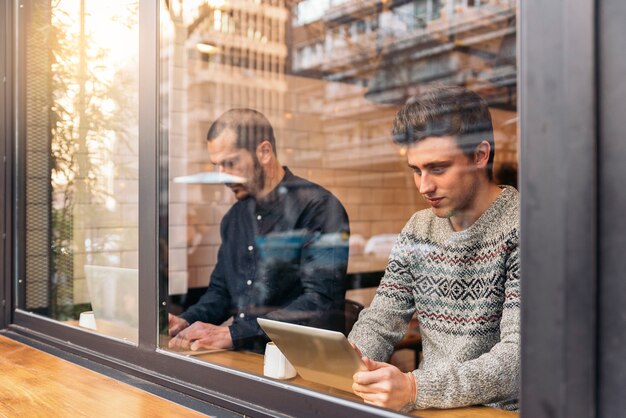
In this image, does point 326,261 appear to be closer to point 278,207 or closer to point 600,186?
point 278,207

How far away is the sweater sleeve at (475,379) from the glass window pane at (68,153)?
142cm

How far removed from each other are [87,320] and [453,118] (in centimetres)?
137

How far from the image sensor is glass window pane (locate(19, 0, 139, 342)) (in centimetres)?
247

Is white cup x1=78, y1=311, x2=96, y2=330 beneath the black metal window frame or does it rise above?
beneath

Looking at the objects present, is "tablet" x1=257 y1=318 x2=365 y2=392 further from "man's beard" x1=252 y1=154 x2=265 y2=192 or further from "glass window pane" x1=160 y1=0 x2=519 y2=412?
"man's beard" x1=252 y1=154 x2=265 y2=192

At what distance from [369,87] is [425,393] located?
4013 mm

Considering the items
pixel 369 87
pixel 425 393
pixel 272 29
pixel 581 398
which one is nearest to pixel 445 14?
pixel 369 87

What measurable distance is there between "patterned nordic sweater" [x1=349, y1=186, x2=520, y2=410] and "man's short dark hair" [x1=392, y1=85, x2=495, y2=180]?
0.62ft

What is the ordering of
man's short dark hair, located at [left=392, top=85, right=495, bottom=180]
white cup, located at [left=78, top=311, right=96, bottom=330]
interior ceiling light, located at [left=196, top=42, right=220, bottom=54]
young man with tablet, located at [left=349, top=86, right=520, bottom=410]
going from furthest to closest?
1. interior ceiling light, located at [left=196, top=42, right=220, bottom=54]
2. white cup, located at [left=78, top=311, right=96, bottom=330]
3. man's short dark hair, located at [left=392, top=85, right=495, bottom=180]
4. young man with tablet, located at [left=349, top=86, right=520, bottom=410]

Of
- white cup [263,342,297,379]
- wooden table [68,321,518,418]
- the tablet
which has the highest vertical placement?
the tablet

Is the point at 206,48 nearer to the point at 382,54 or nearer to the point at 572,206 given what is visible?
the point at 382,54

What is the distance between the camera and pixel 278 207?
2824 millimetres

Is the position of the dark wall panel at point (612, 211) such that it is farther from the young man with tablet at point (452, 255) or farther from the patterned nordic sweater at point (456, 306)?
the young man with tablet at point (452, 255)

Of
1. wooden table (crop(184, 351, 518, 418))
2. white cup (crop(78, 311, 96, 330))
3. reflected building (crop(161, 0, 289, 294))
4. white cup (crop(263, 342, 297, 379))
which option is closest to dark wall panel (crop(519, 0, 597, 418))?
wooden table (crop(184, 351, 518, 418))
